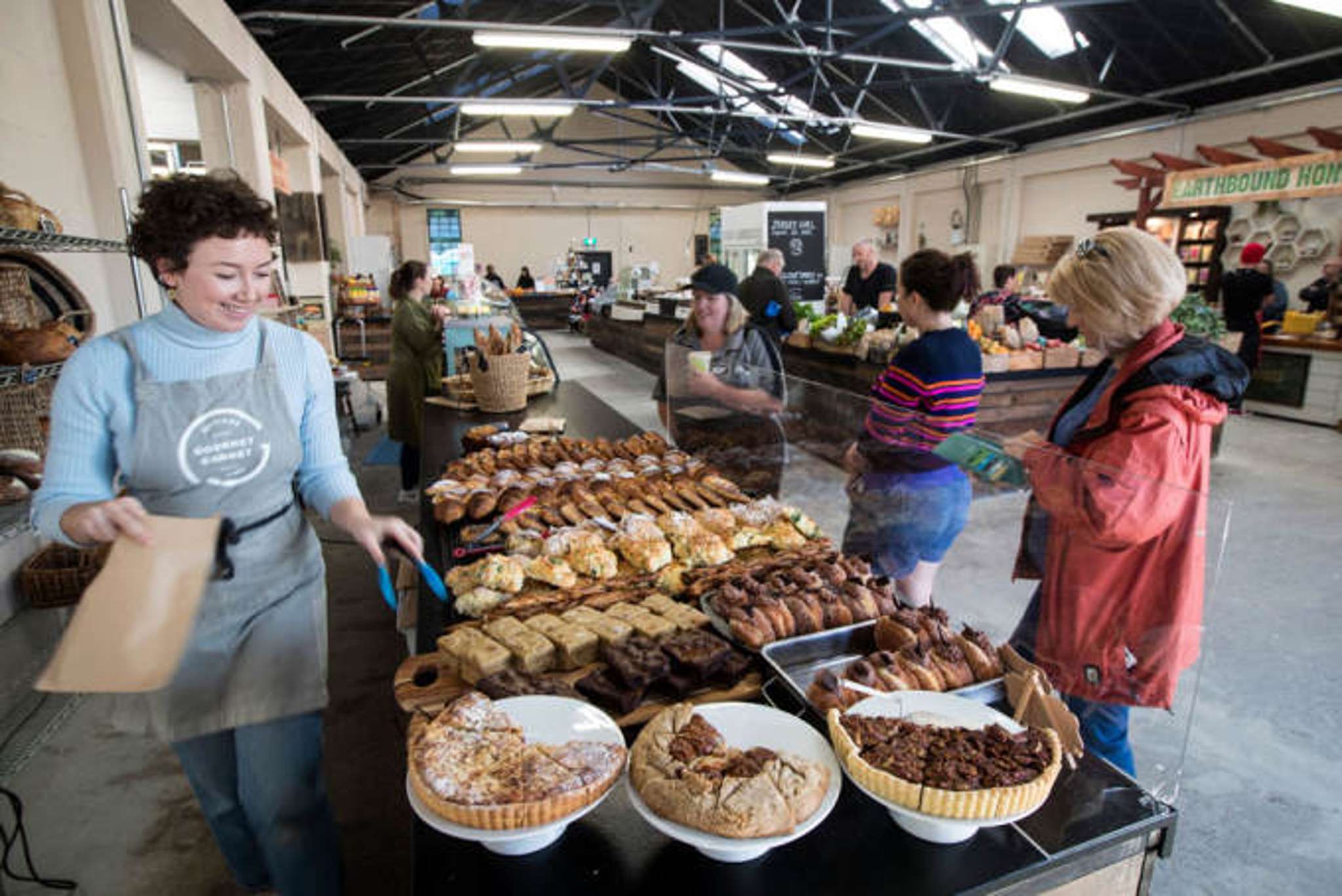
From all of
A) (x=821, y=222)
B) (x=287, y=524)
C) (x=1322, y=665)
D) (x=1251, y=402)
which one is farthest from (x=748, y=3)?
(x=287, y=524)

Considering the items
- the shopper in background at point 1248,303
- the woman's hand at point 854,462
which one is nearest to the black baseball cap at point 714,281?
the woman's hand at point 854,462

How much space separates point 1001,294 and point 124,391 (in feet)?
27.5

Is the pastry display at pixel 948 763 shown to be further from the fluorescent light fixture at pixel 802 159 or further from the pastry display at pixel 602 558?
the fluorescent light fixture at pixel 802 159

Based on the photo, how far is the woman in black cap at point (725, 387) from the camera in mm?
2900

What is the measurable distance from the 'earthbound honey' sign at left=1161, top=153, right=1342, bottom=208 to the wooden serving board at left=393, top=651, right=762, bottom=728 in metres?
10.3

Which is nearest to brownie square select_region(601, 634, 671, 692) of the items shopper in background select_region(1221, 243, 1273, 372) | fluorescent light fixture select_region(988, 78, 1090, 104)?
shopper in background select_region(1221, 243, 1273, 372)

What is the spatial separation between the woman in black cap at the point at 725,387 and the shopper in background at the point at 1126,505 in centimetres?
115

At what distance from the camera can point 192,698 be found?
5.21 ft

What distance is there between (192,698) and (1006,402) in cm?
631

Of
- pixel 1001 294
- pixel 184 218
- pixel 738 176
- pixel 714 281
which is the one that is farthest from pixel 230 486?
pixel 738 176

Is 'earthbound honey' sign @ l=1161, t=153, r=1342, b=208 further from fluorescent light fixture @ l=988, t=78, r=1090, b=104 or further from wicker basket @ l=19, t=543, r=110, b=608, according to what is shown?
wicker basket @ l=19, t=543, r=110, b=608

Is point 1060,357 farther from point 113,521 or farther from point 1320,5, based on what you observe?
point 113,521

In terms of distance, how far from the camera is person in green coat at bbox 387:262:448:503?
5.35 m

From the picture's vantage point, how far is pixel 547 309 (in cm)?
1970
